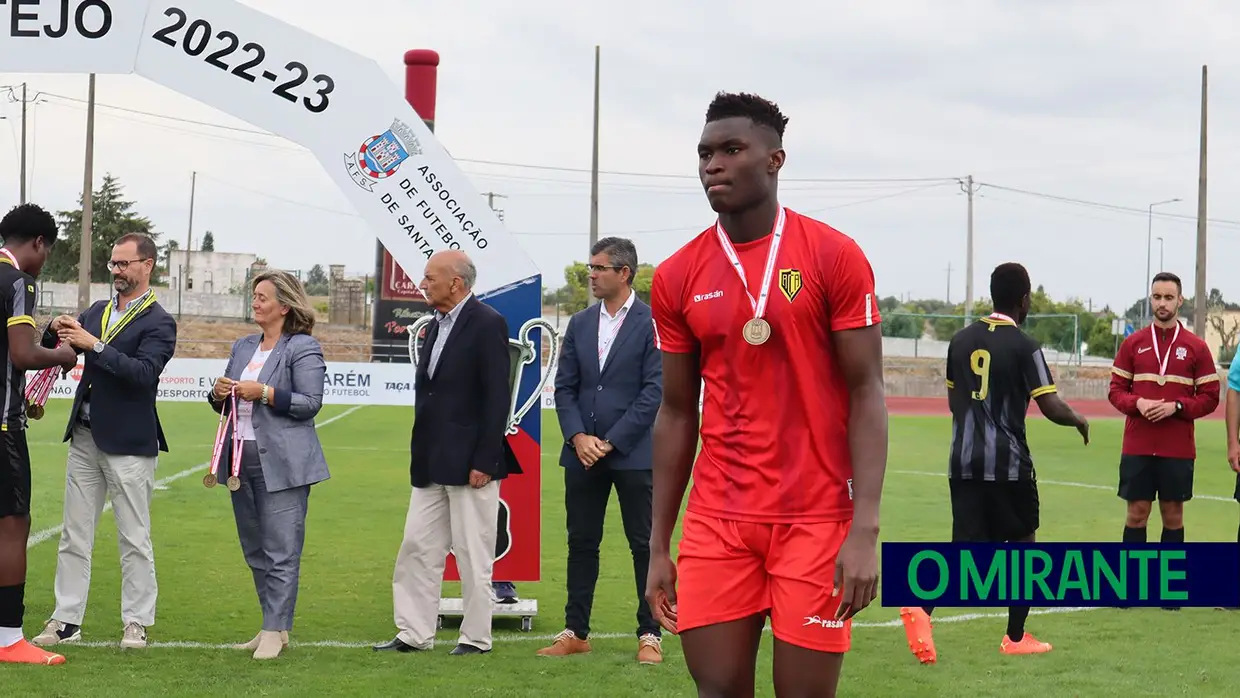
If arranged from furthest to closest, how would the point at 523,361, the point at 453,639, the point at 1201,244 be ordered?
1. the point at 1201,244
2. the point at 523,361
3. the point at 453,639

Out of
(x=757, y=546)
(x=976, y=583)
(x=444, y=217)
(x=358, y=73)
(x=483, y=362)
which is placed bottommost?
(x=976, y=583)

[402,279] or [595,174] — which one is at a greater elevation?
[595,174]

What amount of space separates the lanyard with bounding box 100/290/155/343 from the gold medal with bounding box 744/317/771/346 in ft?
15.1

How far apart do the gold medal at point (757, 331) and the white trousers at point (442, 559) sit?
3.76m

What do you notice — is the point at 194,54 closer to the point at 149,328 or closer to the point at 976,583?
the point at 149,328

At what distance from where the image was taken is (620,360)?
7520 millimetres

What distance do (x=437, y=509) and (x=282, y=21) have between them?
9.03ft

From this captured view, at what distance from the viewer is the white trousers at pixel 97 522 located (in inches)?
295

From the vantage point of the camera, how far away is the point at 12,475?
271 inches

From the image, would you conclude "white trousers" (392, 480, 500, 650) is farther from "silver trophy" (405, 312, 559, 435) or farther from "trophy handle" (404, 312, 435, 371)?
"trophy handle" (404, 312, 435, 371)

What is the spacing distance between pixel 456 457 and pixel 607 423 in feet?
2.69

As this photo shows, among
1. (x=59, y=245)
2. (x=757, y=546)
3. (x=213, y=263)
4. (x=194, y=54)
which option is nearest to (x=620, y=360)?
(x=194, y=54)

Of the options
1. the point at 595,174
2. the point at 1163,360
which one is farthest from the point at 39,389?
the point at 595,174

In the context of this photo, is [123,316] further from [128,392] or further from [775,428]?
[775,428]
